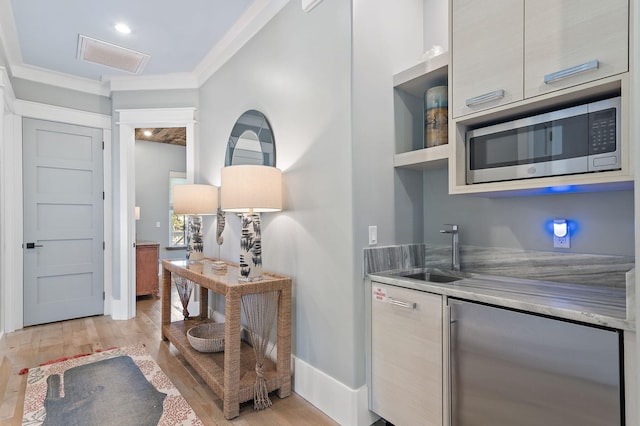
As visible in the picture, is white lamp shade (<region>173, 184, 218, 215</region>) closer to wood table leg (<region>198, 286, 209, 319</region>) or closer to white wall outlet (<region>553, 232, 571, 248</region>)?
wood table leg (<region>198, 286, 209, 319</region>)

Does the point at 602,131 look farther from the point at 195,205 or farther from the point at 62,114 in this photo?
the point at 62,114

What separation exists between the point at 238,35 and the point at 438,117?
1982mm

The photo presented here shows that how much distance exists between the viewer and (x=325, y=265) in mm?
2154

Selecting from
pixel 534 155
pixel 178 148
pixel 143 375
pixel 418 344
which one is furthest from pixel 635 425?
pixel 178 148

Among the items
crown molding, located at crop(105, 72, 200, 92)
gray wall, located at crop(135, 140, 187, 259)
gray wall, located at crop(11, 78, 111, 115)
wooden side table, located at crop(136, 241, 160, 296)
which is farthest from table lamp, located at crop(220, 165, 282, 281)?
gray wall, located at crop(135, 140, 187, 259)

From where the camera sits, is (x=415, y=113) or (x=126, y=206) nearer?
(x=415, y=113)

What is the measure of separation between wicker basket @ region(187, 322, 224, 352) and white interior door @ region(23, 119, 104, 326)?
78.8 inches

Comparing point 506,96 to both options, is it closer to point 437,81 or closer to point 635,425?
point 437,81

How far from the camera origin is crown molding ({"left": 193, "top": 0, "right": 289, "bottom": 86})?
2.65m

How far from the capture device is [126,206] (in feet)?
13.4

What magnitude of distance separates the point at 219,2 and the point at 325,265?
2114 mm

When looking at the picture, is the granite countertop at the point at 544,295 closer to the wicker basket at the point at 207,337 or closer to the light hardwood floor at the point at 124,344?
the light hardwood floor at the point at 124,344

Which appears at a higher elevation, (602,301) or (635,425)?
(602,301)

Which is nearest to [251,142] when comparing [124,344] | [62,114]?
[124,344]
